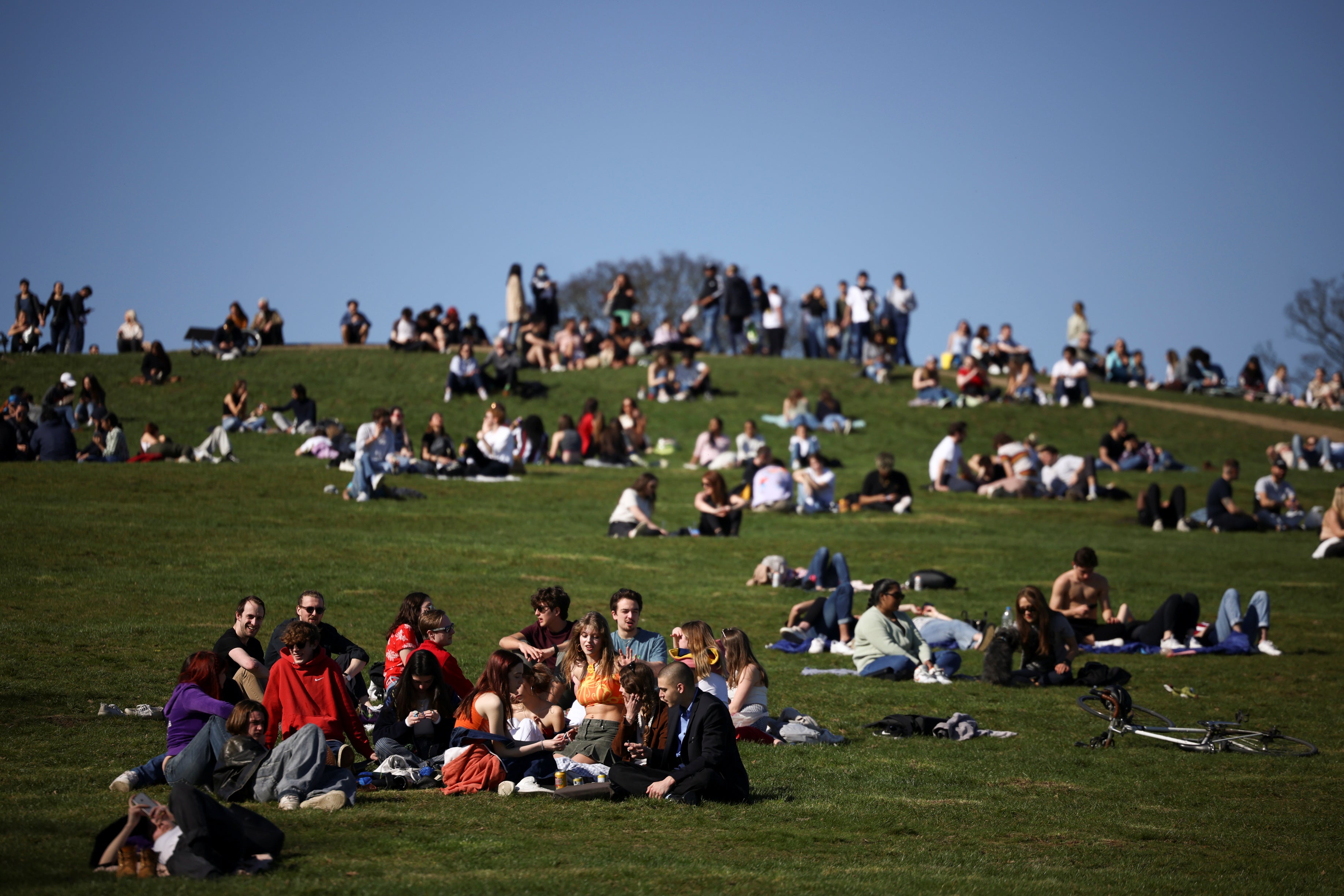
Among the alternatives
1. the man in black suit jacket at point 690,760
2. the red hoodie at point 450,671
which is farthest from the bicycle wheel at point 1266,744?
the red hoodie at point 450,671

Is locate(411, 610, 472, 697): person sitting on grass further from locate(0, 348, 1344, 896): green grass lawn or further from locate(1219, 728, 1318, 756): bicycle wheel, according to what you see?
locate(1219, 728, 1318, 756): bicycle wheel

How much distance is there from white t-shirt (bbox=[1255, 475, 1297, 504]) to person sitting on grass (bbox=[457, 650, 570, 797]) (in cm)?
2102

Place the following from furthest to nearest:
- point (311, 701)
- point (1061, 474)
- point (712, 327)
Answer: point (712, 327) → point (1061, 474) → point (311, 701)

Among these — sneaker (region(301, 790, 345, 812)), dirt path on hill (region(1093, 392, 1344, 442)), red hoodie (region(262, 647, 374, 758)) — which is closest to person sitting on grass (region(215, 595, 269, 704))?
red hoodie (region(262, 647, 374, 758))

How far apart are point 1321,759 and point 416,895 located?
7.94 metres

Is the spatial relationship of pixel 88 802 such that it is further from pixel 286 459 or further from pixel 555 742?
pixel 286 459

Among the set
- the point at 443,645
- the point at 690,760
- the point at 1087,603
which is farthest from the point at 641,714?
the point at 1087,603

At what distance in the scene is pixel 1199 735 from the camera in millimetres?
11016

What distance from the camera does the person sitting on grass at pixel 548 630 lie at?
35.6ft

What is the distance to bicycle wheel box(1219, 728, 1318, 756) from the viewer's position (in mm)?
10492

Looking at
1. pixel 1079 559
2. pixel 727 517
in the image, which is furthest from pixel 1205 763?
pixel 727 517

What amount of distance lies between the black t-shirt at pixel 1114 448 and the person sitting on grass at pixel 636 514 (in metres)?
15.5

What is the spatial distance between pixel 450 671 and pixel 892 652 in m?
5.85

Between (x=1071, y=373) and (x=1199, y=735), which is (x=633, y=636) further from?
(x=1071, y=373)
